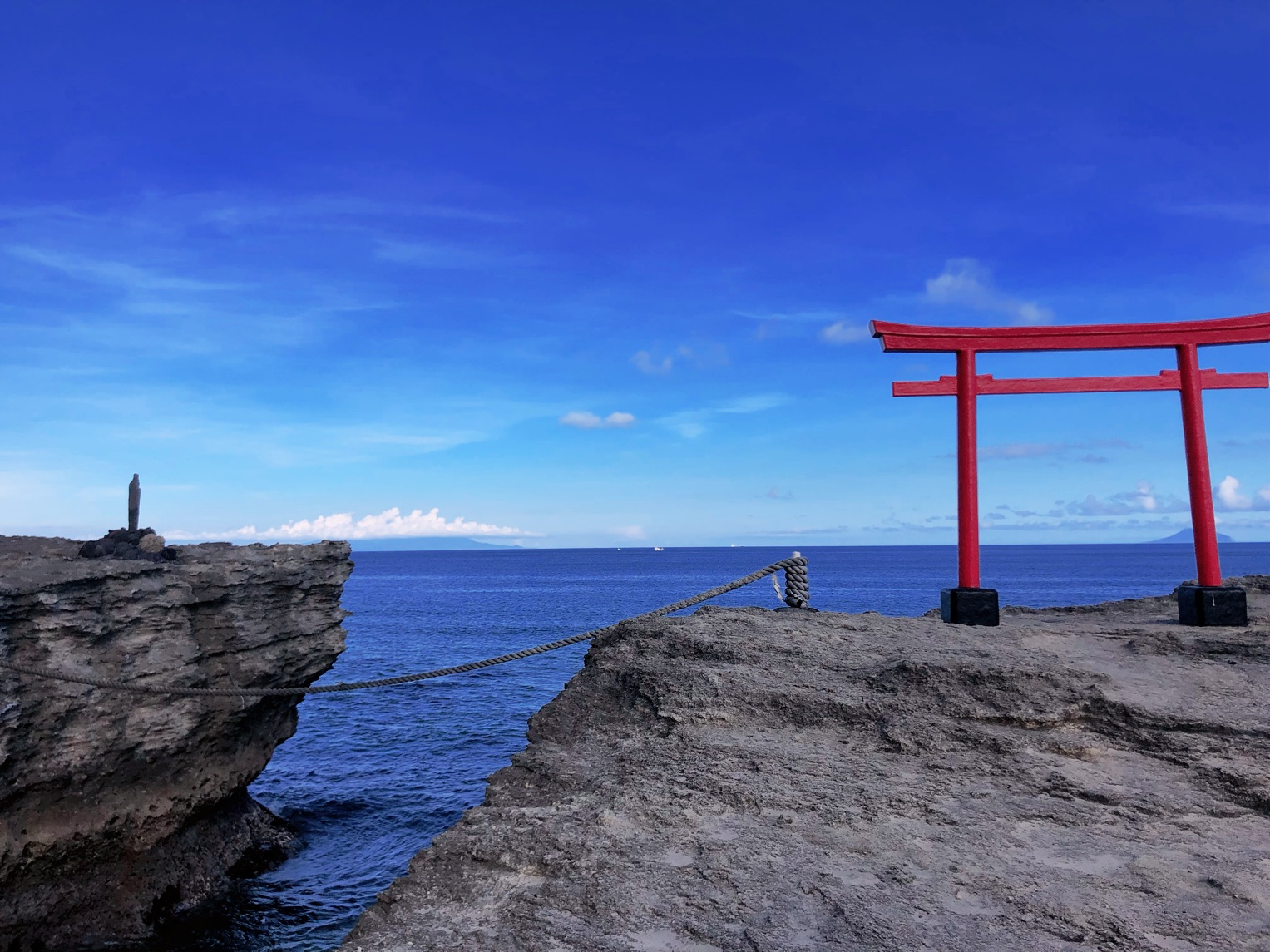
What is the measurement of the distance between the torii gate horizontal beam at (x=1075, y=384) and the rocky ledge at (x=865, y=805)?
11.0 feet

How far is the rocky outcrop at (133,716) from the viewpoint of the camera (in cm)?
755

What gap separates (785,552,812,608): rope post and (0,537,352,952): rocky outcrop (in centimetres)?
548

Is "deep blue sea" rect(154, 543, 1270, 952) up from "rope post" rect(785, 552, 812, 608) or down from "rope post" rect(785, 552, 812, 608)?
down

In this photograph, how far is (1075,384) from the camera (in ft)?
31.4

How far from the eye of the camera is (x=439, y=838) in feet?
13.5

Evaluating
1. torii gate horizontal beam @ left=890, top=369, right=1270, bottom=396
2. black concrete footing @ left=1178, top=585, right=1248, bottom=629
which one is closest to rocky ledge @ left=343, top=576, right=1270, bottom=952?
black concrete footing @ left=1178, top=585, right=1248, bottom=629

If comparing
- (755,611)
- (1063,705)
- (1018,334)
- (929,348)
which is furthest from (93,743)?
(1018,334)

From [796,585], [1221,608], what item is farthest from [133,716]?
[1221,608]

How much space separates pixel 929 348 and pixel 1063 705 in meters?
4.60

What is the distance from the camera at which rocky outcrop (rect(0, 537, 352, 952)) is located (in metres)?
7.55

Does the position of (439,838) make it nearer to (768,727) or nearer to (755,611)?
(768,727)

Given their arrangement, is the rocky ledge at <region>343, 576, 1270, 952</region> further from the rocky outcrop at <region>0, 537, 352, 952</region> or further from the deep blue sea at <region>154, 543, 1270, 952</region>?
the deep blue sea at <region>154, 543, 1270, 952</region>

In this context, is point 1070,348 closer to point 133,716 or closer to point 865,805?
point 865,805

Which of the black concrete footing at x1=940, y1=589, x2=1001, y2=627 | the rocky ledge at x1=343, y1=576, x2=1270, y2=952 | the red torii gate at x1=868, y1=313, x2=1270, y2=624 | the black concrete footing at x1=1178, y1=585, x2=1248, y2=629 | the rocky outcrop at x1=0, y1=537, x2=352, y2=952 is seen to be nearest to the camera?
the rocky ledge at x1=343, y1=576, x2=1270, y2=952
